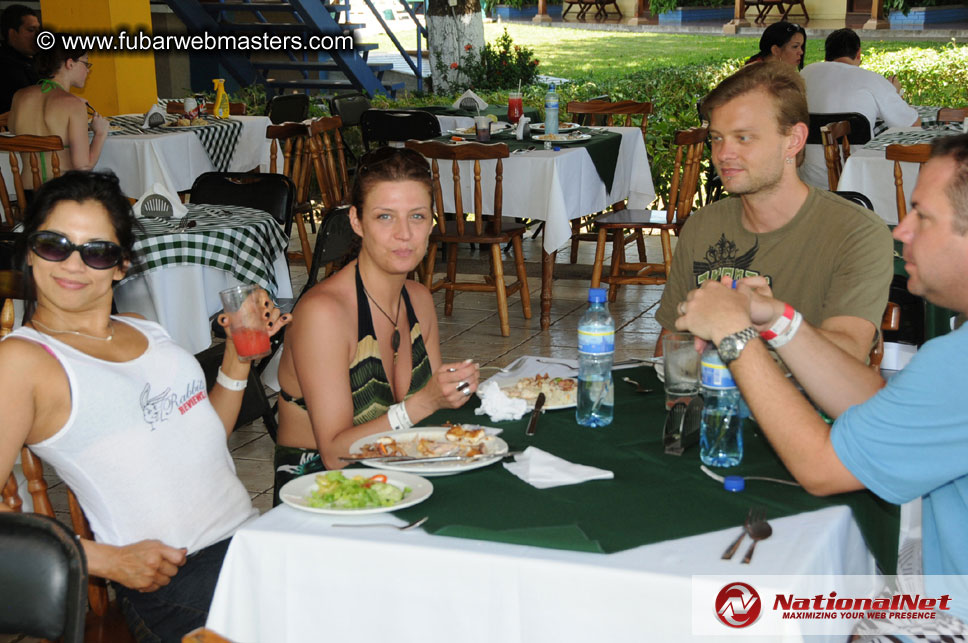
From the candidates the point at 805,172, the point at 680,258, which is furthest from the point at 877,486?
the point at 805,172

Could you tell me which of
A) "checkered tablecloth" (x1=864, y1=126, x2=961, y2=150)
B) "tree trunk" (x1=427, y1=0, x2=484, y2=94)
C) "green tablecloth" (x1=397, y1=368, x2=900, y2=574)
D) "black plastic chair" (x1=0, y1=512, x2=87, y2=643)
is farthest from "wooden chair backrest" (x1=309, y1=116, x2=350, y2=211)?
"black plastic chair" (x1=0, y1=512, x2=87, y2=643)

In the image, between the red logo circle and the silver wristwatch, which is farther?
the silver wristwatch

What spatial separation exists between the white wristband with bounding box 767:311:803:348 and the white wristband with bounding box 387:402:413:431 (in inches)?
26.5

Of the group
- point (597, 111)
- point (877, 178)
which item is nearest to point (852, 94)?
point (877, 178)

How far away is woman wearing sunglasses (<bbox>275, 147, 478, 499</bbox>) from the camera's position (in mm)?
2010

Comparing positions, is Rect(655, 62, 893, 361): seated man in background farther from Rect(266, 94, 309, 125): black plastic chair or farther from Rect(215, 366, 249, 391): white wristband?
Rect(266, 94, 309, 125): black plastic chair

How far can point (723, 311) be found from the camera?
1.64m

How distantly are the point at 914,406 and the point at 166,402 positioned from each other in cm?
125

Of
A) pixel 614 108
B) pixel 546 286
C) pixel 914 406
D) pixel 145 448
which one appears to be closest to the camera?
pixel 914 406

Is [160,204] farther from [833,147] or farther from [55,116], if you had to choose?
[833,147]

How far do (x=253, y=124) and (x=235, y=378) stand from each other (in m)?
5.37

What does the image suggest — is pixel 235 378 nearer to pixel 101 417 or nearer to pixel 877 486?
pixel 101 417

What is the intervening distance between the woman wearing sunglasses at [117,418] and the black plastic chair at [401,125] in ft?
14.7

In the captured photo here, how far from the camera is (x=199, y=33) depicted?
11.3 meters
